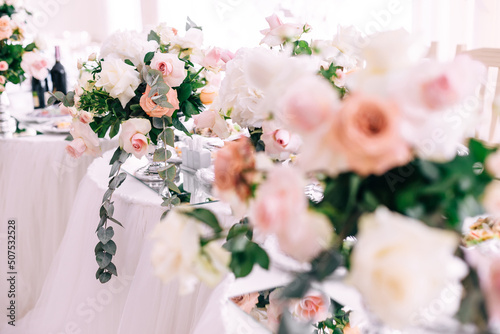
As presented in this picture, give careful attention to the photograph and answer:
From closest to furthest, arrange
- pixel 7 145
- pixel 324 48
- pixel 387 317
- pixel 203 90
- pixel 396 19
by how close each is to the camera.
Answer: pixel 387 317
pixel 324 48
pixel 203 90
pixel 7 145
pixel 396 19

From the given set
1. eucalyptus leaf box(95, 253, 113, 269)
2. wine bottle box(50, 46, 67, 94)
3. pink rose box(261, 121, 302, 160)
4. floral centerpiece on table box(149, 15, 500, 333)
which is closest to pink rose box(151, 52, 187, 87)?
pink rose box(261, 121, 302, 160)

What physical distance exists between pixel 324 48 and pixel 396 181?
0.54 metres

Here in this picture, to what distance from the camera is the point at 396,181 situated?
1.27ft

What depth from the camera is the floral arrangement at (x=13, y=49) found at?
204 centimetres

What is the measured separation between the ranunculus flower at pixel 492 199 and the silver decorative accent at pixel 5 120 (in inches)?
82.4

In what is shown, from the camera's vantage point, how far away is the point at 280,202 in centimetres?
33

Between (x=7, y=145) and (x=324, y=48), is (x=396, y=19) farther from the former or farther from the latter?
(x=324, y=48)

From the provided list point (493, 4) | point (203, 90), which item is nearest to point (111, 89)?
point (203, 90)

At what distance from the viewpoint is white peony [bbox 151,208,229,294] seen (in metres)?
0.38

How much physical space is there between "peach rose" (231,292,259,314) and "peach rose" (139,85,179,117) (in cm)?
59

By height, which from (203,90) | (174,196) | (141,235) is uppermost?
(203,90)

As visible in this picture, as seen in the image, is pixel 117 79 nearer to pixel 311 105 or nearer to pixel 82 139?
pixel 82 139

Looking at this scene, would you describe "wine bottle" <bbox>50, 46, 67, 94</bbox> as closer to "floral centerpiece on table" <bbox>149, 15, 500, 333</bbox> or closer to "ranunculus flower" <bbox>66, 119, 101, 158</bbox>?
"ranunculus flower" <bbox>66, 119, 101, 158</bbox>

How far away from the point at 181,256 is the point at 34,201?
2.02 metres
